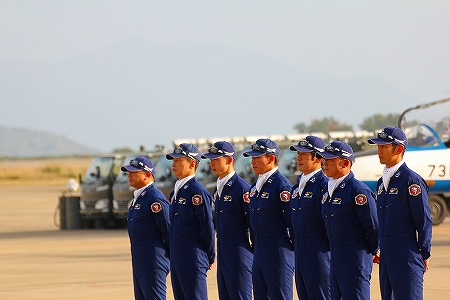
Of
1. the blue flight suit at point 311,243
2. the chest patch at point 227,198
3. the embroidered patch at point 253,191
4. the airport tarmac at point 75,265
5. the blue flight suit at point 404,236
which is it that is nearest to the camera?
the blue flight suit at point 404,236

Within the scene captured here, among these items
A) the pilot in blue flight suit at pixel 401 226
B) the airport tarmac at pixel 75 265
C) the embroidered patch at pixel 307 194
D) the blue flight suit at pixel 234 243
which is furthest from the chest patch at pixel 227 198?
the airport tarmac at pixel 75 265

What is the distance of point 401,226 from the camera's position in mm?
8305

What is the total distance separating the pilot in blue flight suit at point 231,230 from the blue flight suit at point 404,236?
144 centimetres

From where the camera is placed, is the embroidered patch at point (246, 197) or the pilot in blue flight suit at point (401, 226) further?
the embroidered patch at point (246, 197)

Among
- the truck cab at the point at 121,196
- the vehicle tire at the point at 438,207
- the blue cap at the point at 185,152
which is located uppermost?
the blue cap at the point at 185,152

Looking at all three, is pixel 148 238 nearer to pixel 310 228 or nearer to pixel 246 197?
pixel 246 197

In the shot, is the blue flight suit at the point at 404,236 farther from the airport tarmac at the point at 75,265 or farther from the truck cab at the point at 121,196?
the truck cab at the point at 121,196

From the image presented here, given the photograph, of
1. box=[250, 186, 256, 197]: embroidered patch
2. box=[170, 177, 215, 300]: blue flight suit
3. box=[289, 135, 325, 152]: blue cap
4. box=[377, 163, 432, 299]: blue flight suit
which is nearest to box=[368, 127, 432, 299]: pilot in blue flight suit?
box=[377, 163, 432, 299]: blue flight suit

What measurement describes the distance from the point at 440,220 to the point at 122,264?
963 cm

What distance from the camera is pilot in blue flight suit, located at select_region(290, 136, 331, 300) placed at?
8758mm

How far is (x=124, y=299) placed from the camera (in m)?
12.8

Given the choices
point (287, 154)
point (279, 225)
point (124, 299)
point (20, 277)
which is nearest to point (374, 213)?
point (279, 225)

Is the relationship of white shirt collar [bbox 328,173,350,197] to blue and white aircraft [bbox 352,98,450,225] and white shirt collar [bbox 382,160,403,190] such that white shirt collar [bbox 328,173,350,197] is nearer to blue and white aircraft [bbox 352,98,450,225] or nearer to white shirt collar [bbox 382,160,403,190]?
white shirt collar [bbox 382,160,403,190]

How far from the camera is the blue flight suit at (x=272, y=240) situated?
900 cm
